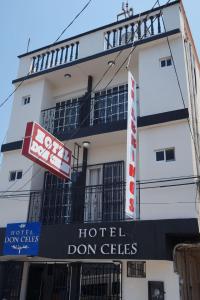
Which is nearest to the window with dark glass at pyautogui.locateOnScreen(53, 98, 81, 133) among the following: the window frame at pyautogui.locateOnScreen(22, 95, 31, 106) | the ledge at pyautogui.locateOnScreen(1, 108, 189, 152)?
the ledge at pyautogui.locateOnScreen(1, 108, 189, 152)

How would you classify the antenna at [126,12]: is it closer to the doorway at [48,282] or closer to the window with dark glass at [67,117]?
the window with dark glass at [67,117]

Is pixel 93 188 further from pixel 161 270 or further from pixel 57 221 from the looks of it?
pixel 161 270

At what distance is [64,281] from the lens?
1062 cm

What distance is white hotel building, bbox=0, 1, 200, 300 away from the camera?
882cm

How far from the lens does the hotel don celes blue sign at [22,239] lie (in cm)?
989

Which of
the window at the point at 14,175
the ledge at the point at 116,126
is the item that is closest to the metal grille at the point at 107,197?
the ledge at the point at 116,126

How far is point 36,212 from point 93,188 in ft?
7.29

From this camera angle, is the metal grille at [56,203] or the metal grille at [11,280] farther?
the metal grille at [56,203]

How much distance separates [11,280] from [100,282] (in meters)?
3.25

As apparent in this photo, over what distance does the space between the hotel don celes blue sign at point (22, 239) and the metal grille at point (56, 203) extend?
3.72ft

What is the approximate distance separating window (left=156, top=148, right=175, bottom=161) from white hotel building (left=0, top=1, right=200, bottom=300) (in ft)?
0.11

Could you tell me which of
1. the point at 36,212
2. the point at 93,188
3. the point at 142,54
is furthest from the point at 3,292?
the point at 142,54

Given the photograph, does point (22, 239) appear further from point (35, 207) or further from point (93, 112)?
point (93, 112)

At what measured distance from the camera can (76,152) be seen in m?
12.3
